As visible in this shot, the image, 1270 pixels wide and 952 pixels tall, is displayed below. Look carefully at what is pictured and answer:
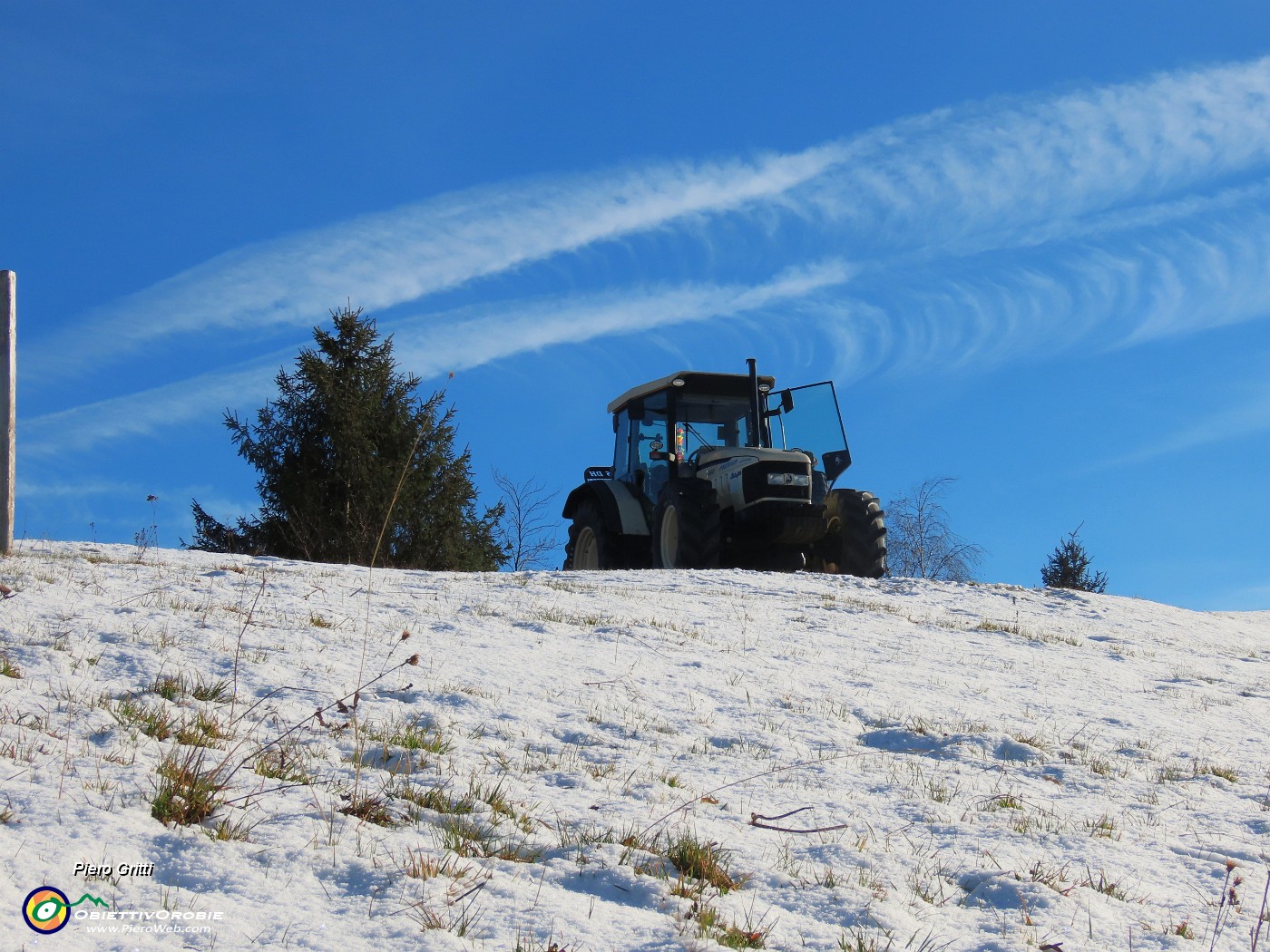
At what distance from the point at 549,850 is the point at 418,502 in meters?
19.0

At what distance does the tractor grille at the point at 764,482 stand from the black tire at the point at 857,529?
2.73ft

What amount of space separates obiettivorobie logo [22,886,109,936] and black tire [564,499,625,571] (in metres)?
11.1

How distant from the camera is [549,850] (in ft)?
11.0

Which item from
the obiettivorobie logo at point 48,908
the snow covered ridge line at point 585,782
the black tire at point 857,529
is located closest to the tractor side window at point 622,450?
the black tire at point 857,529

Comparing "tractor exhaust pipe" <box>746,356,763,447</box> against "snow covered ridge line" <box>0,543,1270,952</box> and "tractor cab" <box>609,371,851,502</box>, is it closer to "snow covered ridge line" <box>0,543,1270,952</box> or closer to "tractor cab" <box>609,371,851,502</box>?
"tractor cab" <box>609,371,851,502</box>

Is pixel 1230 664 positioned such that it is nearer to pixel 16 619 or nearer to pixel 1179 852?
pixel 1179 852

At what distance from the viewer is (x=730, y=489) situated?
1303 cm

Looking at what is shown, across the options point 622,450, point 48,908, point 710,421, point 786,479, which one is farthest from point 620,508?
point 48,908

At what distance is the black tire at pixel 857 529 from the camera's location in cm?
1321

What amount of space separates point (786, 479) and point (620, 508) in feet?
8.42

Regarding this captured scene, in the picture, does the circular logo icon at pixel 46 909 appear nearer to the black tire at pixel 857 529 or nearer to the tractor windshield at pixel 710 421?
the black tire at pixel 857 529

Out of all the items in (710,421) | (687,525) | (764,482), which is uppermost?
(710,421)

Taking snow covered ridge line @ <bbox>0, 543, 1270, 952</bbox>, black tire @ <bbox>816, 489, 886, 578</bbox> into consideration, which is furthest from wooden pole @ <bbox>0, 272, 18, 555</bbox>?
black tire @ <bbox>816, 489, 886, 578</bbox>

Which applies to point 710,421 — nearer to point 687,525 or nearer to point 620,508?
point 620,508
